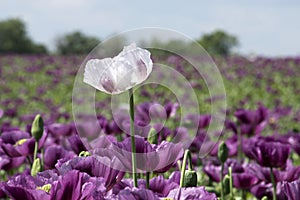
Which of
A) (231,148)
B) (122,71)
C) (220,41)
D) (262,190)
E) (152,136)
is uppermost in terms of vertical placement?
(220,41)

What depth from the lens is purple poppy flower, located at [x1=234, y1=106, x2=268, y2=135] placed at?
3.50 metres

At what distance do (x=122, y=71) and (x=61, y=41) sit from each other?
199 feet

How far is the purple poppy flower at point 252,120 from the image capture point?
3496 millimetres

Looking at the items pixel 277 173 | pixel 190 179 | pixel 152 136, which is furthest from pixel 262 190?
pixel 190 179

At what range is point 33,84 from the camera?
50.0 feet

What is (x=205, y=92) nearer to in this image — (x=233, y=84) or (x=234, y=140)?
(x=233, y=84)

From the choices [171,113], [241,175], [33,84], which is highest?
[33,84]

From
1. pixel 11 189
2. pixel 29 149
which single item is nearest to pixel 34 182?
pixel 11 189

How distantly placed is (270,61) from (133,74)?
18.6 metres

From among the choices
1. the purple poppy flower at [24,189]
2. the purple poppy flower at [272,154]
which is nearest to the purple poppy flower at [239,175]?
the purple poppy flower at [272,154]

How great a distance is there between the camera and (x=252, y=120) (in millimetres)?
3525

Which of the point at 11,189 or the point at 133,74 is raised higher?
the point at 133,74

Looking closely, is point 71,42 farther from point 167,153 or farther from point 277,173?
point 167,153

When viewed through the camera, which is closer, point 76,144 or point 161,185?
point 161,185
